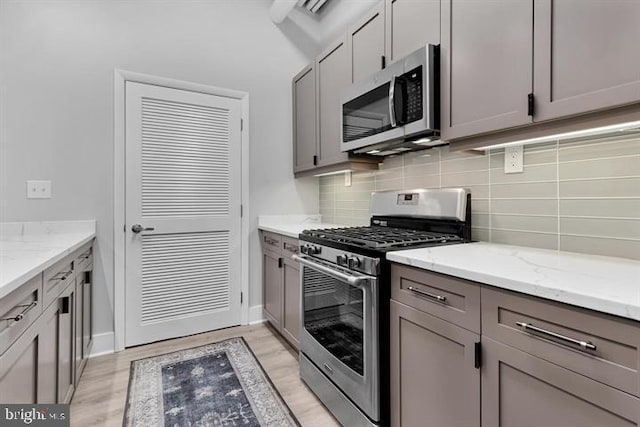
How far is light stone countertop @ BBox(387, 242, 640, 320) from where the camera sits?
76 cm

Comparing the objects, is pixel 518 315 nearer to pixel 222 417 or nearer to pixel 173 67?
pixel 222 417

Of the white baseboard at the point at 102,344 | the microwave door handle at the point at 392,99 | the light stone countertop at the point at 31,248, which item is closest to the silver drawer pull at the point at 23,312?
the light stone countertop at the point at 31,248

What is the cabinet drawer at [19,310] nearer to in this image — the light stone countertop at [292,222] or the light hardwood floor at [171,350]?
the light hardwood floor at [171,350]

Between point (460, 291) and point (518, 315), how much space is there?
0.19 m

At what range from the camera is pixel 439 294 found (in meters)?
1.17

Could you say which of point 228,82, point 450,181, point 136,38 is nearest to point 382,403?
point 450,181

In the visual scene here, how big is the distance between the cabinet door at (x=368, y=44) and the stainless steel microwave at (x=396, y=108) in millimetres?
121

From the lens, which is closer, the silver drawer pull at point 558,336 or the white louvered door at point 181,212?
the silver drawer pull at point 558,336

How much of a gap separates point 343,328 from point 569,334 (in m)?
1.03

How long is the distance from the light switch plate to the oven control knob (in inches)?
86.7

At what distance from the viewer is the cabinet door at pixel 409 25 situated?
1.58 meters

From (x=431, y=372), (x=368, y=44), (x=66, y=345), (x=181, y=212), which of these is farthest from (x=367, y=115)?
(x=66, y=345)

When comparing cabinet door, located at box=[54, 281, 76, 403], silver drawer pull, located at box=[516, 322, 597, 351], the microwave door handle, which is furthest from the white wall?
silver drawer pull, located at box=[516, 322, 597, 351]

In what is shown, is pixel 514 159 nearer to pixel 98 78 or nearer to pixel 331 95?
pixel 331 95
